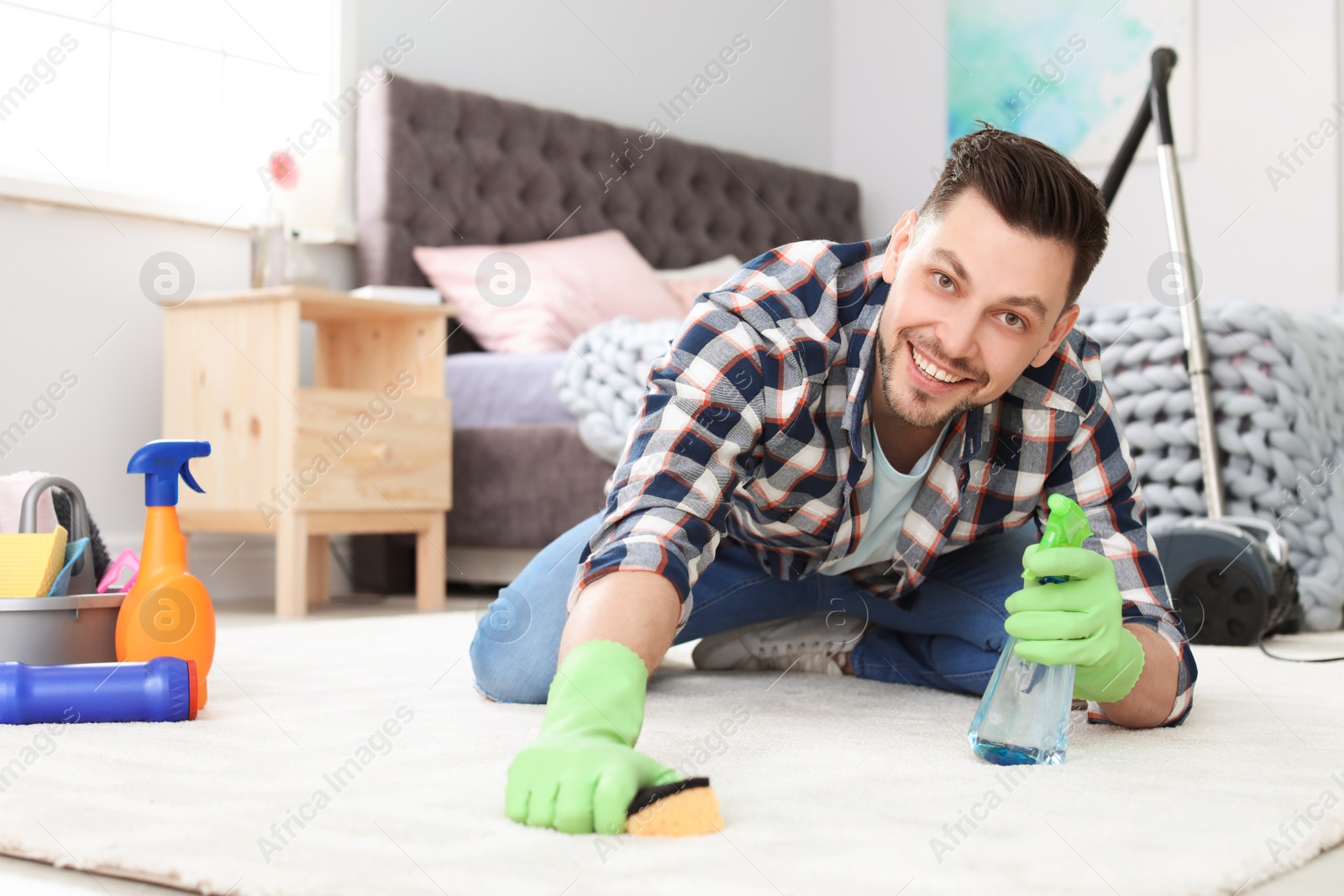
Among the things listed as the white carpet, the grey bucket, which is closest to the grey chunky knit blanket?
the white carpet

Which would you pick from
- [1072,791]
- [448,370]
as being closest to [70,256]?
[448,370]

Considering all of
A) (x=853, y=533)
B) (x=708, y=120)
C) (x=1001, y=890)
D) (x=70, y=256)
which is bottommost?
(x=1001, y=890)

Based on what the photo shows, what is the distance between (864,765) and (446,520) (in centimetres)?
186

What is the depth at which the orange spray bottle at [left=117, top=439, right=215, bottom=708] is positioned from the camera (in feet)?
4.25

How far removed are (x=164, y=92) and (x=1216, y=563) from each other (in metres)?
2.19

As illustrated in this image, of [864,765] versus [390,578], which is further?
[390,578]

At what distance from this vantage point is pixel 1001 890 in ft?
2.27

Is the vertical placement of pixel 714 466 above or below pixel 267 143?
below

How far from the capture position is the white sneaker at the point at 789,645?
1.53 m

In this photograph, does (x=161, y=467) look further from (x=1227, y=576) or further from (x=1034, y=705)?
(x=1227, y=576)

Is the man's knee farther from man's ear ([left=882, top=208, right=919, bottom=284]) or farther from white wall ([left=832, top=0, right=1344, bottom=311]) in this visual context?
white wall ([left=832, top=0, right=1344, bottom=311])

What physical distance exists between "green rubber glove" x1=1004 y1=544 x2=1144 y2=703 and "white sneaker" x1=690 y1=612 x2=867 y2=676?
1.69 ft

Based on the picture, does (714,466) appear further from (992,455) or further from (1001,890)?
(1001,890)

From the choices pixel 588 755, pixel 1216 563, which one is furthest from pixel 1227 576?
pixel 588 755
